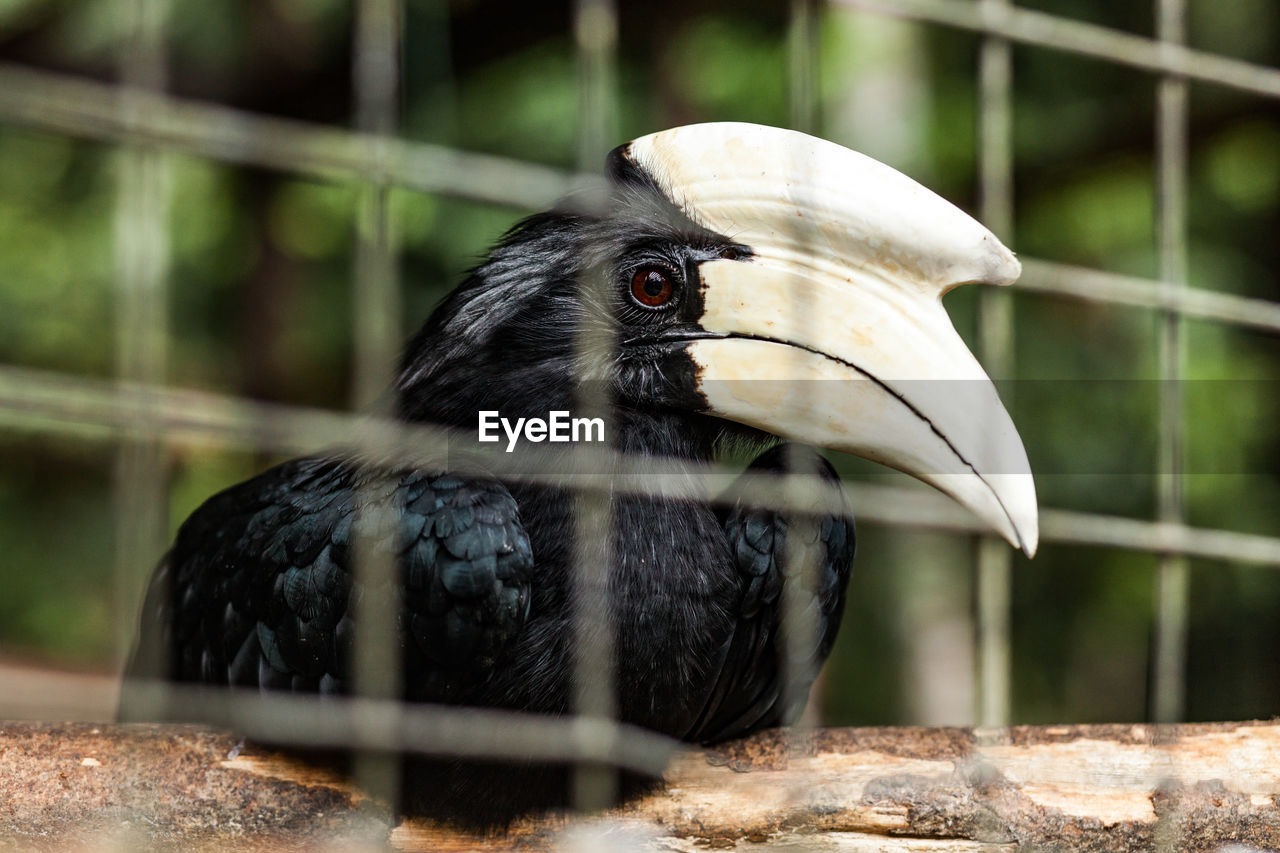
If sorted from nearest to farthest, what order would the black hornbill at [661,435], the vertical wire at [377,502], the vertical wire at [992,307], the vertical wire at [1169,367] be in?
the vertical wire at [377,502] < the black hornbill at [661,435] < the vertical wire at [1169,367] < the vertical wire at [992,307]

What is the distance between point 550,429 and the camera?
4.73ft

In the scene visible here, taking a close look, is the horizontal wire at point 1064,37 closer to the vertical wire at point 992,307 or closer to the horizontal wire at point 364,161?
the vertical wire at point 992,307

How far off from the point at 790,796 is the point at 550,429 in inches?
18.8

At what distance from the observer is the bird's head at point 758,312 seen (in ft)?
4.40

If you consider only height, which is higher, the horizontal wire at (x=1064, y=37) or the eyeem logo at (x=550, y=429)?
the horizontal wire at (x=1064, y=37)

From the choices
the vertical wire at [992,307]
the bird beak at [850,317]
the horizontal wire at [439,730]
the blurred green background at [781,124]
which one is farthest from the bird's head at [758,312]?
the blurred green background at [781,124]

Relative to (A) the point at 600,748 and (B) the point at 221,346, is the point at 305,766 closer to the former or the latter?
(A) the point at 600,748

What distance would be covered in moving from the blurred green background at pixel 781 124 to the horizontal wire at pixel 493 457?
841 millimetres

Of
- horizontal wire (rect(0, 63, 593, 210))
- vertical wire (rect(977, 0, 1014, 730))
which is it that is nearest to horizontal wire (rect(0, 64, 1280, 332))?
horizontal wire (rect(0, 63, 593, 210))

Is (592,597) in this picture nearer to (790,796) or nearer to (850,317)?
(790,796)

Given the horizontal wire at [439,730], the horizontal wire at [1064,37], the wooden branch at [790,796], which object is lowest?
the wooden branch at [790,796]

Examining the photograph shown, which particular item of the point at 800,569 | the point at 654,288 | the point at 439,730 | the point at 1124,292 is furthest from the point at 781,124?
the point at 439,730

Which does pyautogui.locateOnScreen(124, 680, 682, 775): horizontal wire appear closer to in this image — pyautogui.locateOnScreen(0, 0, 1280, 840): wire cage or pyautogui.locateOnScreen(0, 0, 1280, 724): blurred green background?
pyautogui.locateOnScreen(0, 0, 1280, 840): wire cage

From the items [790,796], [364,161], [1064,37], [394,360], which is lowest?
[790,796]
